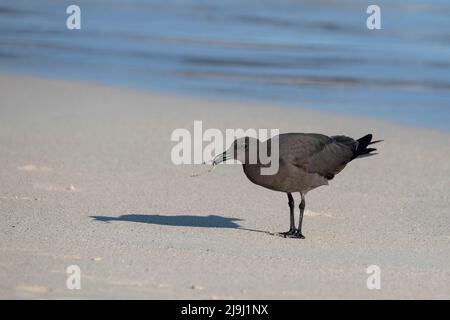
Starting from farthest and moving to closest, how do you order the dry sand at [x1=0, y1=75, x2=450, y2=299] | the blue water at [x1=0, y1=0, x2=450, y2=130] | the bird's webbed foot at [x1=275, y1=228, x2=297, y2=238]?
the blue water at [x1=0, y1=0, x2=450, y2=130]
the bird's webbed foot at [x1=275, y1=228, x2=297, y2=238]
the dry sand at [x1=0, y1=75, x2=450, y2=299]

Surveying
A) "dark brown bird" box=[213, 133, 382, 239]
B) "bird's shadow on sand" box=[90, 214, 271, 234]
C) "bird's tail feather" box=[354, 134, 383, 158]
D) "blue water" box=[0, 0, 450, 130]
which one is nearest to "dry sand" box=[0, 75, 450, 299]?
"bird's shadow on sand" box=[90, 214, 271, 234]

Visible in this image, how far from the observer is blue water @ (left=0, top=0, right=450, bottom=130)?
Result: 14.9 meters

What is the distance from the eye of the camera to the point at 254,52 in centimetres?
1869

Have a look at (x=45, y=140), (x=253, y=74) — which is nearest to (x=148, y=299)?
(x=45, y=140)

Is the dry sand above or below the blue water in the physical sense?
below

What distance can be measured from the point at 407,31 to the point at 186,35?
4.56 metres

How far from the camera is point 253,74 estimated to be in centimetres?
1650

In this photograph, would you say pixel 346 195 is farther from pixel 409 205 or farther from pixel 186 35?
pixel 186 35

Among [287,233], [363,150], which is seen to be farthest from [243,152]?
[363,150]

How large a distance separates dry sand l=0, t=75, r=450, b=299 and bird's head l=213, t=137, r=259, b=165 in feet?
1.95

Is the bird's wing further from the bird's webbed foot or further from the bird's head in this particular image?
the bird's webbed foot

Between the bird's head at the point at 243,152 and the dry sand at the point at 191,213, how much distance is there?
59cm

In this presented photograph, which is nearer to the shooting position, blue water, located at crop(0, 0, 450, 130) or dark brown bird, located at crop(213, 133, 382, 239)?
dark brown bird, located at crop(213, 133, 382, 239)
